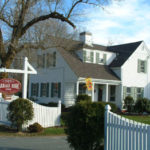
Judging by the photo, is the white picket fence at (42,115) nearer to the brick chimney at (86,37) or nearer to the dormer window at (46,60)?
the dormer window at (46,60)

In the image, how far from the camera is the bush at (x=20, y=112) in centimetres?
1147

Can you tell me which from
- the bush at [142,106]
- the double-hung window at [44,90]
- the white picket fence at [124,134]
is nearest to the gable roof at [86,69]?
the bush at [142,106]

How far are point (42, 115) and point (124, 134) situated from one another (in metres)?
7.82

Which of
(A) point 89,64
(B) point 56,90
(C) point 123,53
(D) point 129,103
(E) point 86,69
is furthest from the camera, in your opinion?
(C) point 123,53

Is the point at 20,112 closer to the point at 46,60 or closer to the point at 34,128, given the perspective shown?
the point at 34,128

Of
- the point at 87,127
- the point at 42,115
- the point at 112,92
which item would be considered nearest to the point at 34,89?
the point at 112,92

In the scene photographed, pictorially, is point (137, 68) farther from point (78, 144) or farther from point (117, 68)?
point (78, 144)

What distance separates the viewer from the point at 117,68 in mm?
24797

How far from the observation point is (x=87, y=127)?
22.4 feet

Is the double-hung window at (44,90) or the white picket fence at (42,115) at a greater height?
the double-hung window at (44,90)

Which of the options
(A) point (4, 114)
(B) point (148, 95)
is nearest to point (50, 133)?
(A) point (4, 114)

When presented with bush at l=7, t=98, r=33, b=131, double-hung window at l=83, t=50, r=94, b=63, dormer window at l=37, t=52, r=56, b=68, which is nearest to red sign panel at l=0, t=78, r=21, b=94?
bush at l=7, t=98, r=33, b=131

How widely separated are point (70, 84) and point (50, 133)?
38.6 ft

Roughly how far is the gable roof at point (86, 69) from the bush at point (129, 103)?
2.11 m
